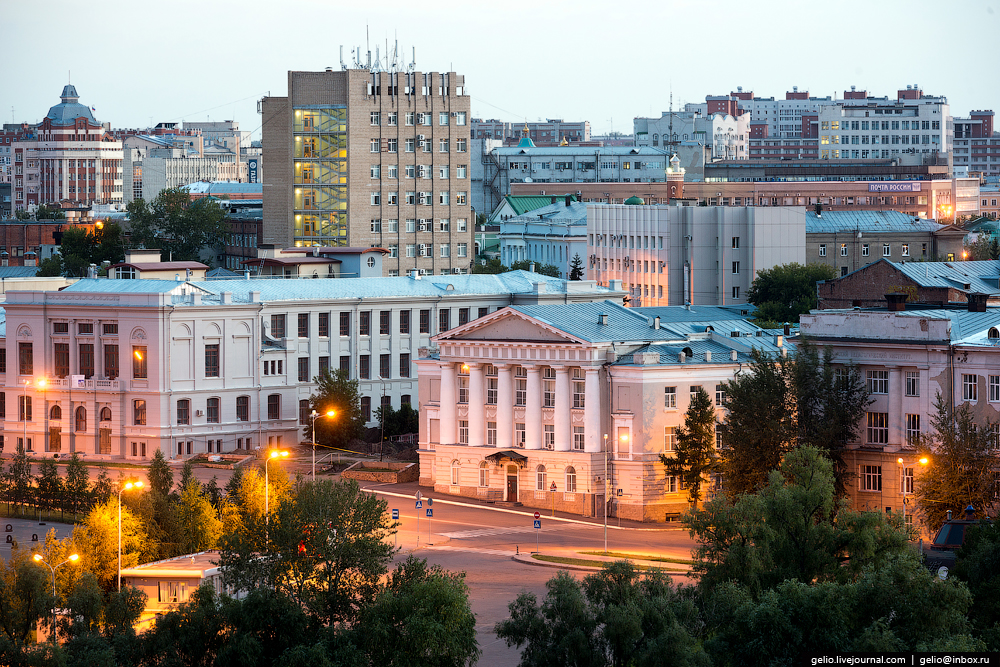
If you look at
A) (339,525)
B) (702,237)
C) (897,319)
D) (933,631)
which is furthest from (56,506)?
(702,237)

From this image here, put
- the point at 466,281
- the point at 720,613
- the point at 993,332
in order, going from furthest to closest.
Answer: the point at 466,281, the point at 993,332, the point at 720,613

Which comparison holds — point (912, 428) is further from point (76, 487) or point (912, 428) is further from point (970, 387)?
point (76, 487)

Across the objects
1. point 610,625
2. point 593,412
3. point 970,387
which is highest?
point 970,387

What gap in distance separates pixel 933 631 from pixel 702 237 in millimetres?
132180

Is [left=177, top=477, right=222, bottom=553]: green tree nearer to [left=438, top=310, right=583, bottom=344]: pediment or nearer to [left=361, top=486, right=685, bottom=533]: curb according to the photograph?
[left=361, top=486, right=685, bottom=533]: curb

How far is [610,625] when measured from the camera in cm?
6369

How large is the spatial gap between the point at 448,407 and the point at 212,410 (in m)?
21.5

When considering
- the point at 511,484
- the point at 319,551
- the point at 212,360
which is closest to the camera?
the point at 319,551

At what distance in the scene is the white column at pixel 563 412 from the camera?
363 ft

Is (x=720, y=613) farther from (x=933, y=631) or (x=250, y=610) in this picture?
(x=250, y=610)

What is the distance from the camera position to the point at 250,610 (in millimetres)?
66875

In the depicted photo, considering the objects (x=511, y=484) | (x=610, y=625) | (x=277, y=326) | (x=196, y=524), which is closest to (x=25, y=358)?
(x=277, y=326)

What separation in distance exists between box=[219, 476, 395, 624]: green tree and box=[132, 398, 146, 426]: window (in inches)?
2178

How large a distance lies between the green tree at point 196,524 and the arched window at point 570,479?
28243mm
